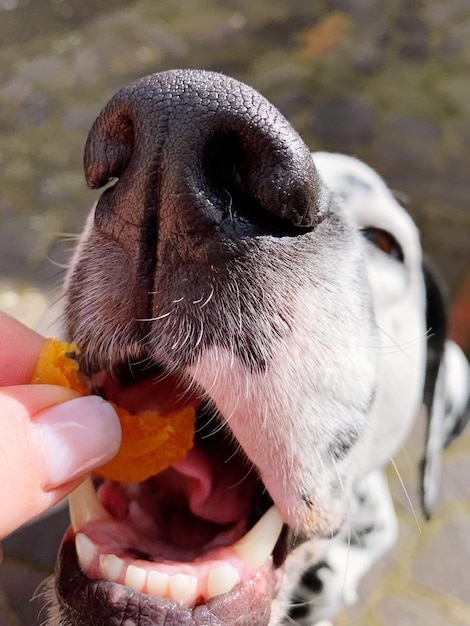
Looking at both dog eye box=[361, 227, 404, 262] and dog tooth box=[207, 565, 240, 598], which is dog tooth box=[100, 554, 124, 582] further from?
dog eye box=[361, 227, 404, 262]

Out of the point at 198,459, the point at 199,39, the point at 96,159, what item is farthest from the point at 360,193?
the point at 199,39

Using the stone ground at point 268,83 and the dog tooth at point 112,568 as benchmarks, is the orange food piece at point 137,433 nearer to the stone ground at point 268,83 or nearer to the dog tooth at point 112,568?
the dog tooth at point 112,568

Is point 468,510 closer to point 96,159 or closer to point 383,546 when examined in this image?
point 383,546

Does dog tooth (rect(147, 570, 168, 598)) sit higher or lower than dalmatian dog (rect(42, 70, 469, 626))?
lower

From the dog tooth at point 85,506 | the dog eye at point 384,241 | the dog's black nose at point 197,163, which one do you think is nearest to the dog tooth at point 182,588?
the dog tooth at point 85,506

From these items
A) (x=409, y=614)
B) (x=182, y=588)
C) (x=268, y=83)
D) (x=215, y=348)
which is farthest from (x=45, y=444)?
(x=268, y=83)

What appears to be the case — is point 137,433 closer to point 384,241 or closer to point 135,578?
point 135,578

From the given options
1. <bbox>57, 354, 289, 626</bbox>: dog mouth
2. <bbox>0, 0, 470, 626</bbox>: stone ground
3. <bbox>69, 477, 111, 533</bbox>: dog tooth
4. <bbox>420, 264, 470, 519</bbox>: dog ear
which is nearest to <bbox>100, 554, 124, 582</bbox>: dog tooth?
<bbox>57, 354, 289, 626</bbox>: dog mouth

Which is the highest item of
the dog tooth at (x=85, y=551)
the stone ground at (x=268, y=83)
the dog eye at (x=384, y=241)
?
the stone ground at (x=268, y=83)
